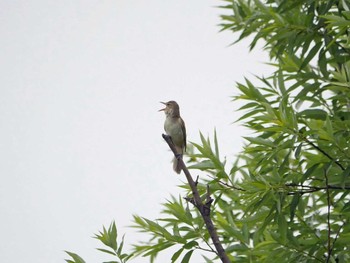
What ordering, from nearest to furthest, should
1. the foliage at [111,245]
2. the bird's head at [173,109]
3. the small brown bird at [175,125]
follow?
the foliage at [111,245], the small brown bird at [175,125], the bird's head at [173,109]

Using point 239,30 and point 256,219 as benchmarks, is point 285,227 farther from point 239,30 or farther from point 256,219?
point 239,30

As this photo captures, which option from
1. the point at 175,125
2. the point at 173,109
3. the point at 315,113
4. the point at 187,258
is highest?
the point at 173,109

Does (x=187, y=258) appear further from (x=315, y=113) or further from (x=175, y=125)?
(x=175, y=125)

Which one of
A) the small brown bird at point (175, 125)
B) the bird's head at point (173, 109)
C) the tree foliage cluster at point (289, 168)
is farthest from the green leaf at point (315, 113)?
the bird's head at point (173, 109)

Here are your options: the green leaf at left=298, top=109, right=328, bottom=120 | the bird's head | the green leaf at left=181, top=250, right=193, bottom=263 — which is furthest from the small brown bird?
the green leaf at left=181, top=250, right=193, bottom=263

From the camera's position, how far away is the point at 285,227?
4.89m

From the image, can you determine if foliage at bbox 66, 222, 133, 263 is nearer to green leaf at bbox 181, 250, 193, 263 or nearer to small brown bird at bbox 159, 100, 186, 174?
green leaf at bbox 181, 250, 193, 263

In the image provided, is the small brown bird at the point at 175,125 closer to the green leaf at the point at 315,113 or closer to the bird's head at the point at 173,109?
the bird's head at the point at 173,109

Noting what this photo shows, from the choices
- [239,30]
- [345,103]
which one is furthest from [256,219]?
[239,30]

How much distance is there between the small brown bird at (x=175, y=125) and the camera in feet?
23.8

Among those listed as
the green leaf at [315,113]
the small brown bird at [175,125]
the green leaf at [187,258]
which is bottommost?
the green leaf at [187,258]

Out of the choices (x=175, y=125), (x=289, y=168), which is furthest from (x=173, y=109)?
(x=289, y=168)

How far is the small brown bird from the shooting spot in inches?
286

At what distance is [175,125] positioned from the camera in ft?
24.1
